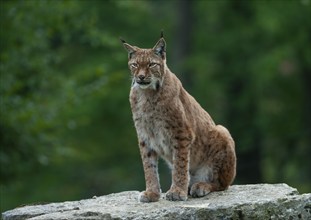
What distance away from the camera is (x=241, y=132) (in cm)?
2431

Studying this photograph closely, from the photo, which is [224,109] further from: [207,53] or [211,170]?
[211,170]

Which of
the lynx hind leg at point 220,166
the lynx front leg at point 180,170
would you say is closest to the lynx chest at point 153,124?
the lynx front leg at point 180,170

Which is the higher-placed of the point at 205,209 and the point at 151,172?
the point at 151,172

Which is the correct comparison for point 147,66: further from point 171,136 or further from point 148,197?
point 148,197

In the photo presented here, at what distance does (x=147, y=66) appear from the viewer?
9.34m

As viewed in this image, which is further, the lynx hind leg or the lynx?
the lynx hind leg

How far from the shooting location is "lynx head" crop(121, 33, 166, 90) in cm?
931

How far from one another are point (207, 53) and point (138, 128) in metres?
15.5

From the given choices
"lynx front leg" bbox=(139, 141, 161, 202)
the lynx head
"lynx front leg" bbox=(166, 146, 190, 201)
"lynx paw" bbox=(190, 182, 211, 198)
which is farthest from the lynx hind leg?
the lynx head

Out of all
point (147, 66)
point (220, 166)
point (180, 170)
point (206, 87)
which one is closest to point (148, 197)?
point (180, 170)

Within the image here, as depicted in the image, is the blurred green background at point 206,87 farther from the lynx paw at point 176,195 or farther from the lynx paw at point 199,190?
the lynx paw at point 176,195

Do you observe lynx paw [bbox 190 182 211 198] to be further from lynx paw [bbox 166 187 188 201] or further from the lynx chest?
the lynx chest


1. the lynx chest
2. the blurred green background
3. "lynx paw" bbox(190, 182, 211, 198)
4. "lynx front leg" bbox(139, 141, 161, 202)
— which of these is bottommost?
"lynx paw" bbox(190, 182, 211, 198)

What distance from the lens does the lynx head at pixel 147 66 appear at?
9.31 metres
